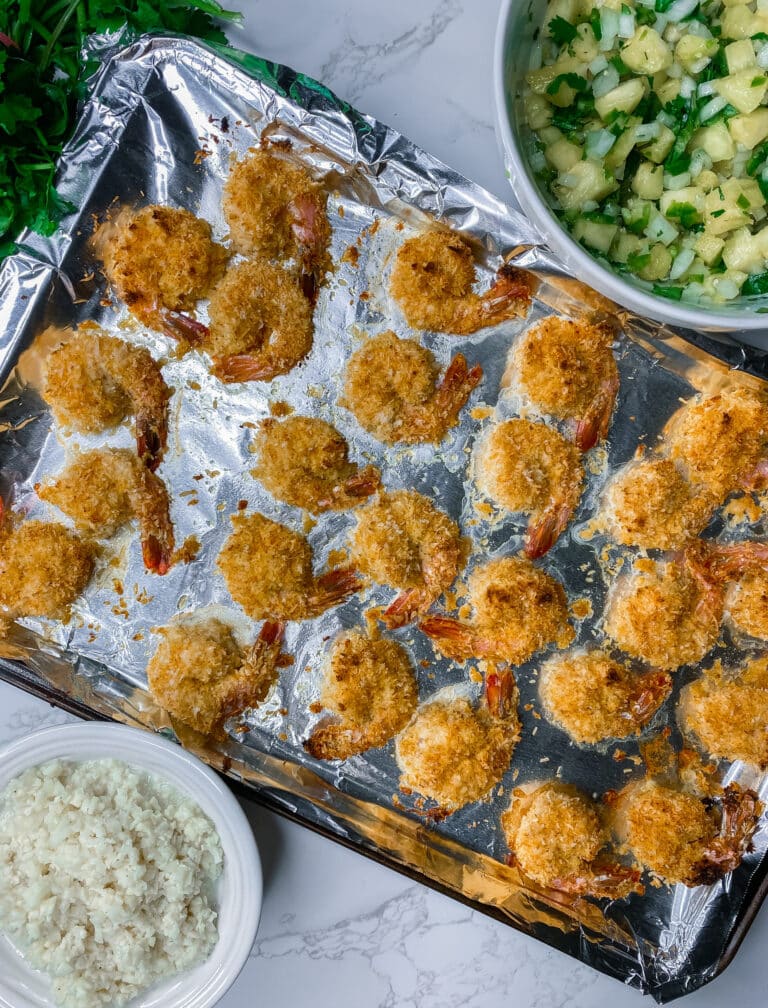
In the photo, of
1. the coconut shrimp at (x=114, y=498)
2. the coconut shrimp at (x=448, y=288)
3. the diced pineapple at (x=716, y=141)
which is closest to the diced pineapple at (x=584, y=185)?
the diced pineapple at (x=716, y=141)

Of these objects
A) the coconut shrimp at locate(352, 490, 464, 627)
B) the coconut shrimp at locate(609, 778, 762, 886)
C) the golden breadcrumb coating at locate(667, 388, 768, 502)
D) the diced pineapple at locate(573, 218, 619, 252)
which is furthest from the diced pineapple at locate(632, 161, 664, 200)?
the coconut shrimp at locate(609, 778, 762, 886)

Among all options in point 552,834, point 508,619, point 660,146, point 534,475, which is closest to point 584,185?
point 660,146

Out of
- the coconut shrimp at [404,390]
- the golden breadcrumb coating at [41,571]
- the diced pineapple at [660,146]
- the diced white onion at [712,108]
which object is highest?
the diced white onion at [712,108]

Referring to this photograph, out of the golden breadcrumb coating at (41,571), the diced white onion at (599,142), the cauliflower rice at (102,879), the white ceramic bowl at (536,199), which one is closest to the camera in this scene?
the white ceramic bowl at (536,199)

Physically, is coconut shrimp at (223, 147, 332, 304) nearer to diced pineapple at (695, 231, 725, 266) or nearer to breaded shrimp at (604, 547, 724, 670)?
diced pineapple at (695, 231, 725, 266)

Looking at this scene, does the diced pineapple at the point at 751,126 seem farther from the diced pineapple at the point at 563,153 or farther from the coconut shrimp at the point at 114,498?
the coconut shrimp at the point at 114,498

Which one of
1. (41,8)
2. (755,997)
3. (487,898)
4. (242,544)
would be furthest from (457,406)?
(755,997)
